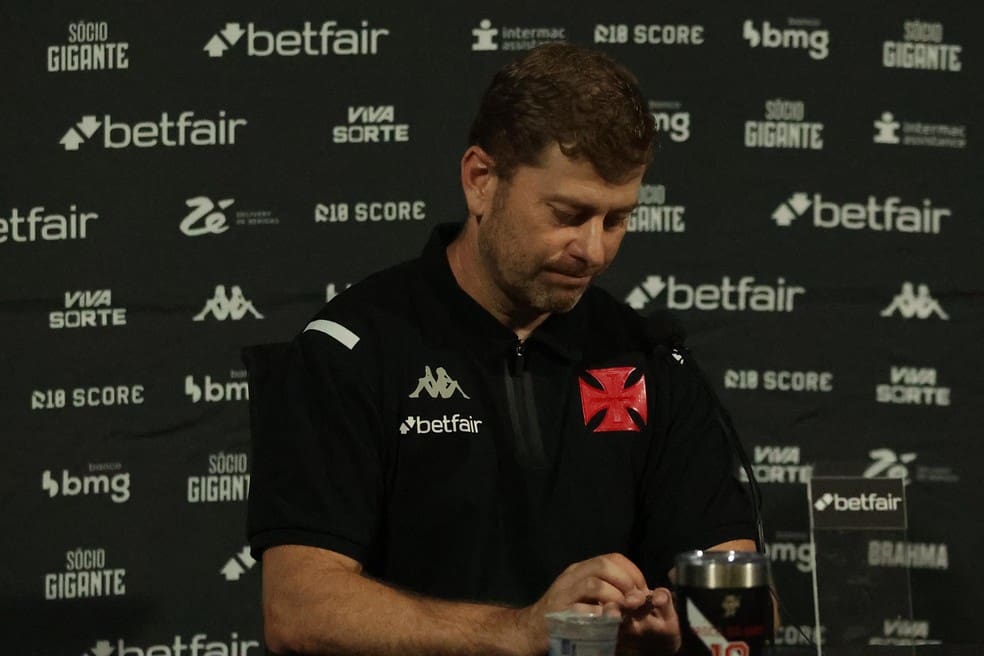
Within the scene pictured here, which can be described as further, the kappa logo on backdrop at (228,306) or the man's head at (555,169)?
the kappa logo on backdrop at (228,306)

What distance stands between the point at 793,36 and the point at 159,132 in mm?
1423

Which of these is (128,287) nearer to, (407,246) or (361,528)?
(407,246)

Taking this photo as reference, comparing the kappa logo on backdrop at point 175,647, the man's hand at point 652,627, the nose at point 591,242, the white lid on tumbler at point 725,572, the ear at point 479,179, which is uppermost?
the ear at point 479,179

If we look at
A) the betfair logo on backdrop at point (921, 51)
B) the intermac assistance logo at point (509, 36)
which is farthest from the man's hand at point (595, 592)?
the betfair logo on backdrop at point (921, 51)

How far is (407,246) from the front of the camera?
266 cm

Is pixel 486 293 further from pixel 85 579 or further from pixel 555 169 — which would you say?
pixel 85 579

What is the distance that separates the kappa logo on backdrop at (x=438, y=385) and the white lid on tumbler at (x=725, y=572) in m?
0.65

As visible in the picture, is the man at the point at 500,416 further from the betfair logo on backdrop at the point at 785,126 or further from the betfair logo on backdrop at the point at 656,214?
the betfair logo on backdrop at the point at 785,126

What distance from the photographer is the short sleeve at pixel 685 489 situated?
1690mm

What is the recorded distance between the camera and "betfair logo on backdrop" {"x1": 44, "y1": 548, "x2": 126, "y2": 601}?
260 centimetres

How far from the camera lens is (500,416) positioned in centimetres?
166

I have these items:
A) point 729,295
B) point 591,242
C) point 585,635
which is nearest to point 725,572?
point 585,635

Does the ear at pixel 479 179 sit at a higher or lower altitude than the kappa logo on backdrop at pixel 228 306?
higher

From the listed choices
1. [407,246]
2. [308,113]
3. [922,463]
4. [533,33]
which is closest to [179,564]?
[407,246]
